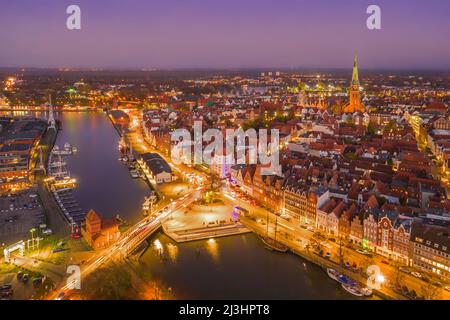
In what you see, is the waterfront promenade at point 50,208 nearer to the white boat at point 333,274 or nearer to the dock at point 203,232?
the dock at point 203,232

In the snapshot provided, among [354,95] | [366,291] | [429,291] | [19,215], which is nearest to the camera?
[429,291]

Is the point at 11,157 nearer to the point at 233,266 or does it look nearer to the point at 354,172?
the point at 233,266

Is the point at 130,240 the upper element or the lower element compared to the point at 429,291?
upper

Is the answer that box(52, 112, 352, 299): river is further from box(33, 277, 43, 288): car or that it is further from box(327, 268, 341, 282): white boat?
box(33, 277, 43, 288): car

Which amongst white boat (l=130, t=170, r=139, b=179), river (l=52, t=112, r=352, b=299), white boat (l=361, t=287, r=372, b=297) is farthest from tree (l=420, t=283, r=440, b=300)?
white boat (l=130, t=170, r=139, b=179)

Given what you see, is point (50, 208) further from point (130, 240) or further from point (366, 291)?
point (366, 291)

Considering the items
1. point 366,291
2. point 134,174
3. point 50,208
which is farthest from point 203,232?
point 134,174

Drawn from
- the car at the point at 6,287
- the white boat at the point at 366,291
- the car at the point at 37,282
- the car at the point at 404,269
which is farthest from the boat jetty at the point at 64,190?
the car at the point at 404,269
